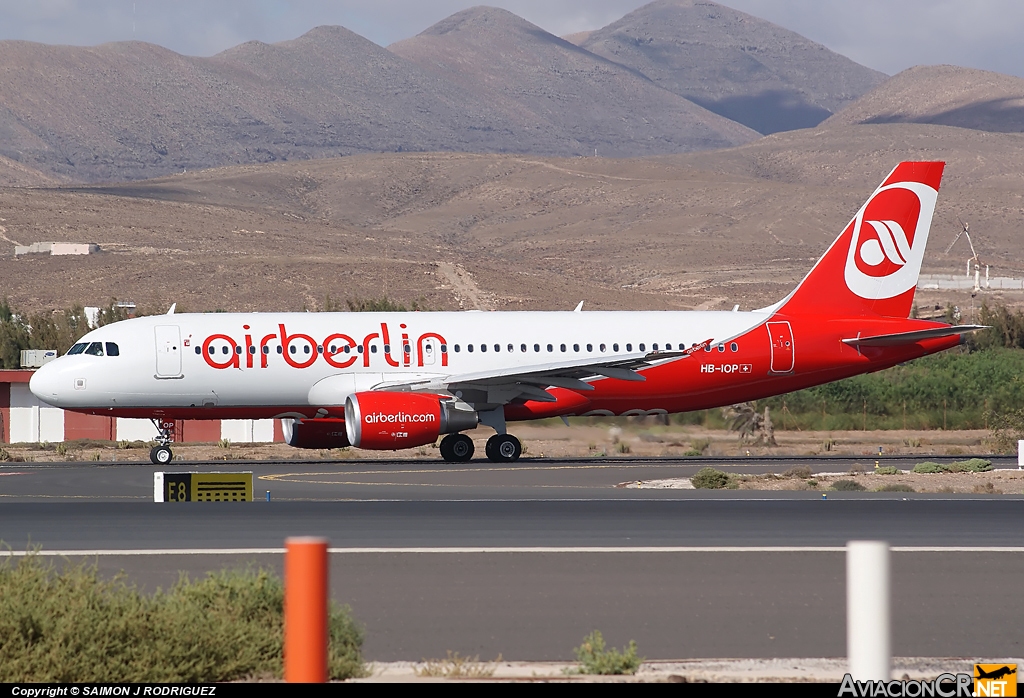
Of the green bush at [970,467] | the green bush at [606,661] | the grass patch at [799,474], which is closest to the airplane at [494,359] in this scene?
the green bush at [970,467]

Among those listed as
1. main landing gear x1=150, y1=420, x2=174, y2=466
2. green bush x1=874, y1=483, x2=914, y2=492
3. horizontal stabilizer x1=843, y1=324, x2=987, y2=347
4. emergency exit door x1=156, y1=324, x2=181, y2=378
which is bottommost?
green bush x1=874, y1=483, x2=914, y2=492

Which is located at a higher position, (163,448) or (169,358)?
(169,358)

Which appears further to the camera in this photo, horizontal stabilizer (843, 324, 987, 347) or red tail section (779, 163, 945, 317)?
red tail section (779, 163, 945, 317)

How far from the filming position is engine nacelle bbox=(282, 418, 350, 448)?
34.1 m

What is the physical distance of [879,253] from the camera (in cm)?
3675

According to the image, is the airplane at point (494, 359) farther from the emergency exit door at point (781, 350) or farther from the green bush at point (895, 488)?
the green bush at point (895, 488)

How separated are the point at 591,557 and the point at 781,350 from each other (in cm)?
2097

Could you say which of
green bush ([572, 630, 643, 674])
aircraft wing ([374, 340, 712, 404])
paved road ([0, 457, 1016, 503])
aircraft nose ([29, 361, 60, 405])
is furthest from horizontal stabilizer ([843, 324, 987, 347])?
green bush ([572, 630, 643, 674])

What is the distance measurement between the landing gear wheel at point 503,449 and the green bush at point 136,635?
23.8m

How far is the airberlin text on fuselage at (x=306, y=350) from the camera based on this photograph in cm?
3328

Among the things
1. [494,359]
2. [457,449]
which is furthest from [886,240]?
[457,449]

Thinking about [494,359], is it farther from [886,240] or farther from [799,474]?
[886,240]

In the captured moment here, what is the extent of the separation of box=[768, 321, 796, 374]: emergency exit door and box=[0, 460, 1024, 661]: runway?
37.9ft

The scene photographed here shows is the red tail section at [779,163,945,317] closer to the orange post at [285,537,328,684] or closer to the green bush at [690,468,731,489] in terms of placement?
the green bush at [690,468,731,489]
